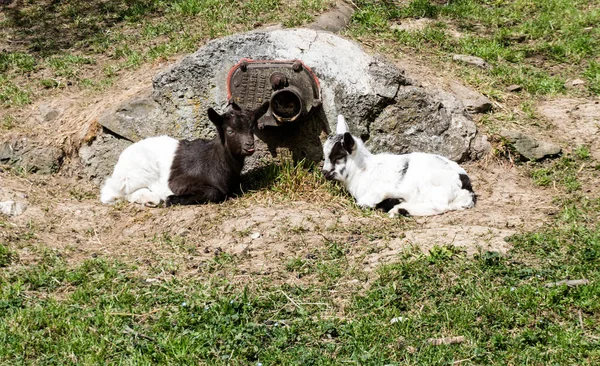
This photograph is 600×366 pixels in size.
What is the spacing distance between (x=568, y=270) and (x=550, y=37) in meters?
7.21

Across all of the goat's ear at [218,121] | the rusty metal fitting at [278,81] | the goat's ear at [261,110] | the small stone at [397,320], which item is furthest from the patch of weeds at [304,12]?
the small stone at [397,320]

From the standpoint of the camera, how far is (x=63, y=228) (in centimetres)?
821

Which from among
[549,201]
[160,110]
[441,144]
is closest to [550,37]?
[441,144]

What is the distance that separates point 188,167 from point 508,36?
6.42 meters

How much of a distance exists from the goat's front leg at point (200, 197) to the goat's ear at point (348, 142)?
1577 mm

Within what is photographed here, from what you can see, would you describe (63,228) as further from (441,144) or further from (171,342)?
(441,144)

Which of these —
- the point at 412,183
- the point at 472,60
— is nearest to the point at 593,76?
the point at 472,60

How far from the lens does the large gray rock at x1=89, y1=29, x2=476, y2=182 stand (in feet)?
30.8

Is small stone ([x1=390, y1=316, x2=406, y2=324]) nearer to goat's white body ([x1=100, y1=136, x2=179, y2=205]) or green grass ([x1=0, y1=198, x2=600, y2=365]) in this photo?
green grass ([x1=0, y1=198, x2=600, y2=365])

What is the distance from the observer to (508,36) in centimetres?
1251

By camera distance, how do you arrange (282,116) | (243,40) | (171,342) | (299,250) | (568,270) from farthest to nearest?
(243,40)
(282,116)
(299,250)
(568,270)
(171,342)

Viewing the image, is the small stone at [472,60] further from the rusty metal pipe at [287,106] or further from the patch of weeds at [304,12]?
the rusty metal pipe at [287,106]

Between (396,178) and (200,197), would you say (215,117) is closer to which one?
(200,197)

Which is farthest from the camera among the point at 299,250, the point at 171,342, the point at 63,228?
the point at 63,228
